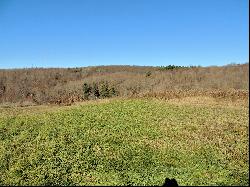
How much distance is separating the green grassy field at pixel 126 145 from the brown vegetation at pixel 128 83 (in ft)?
30.9

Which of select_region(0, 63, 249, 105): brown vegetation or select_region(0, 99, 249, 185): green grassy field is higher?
select_region(0, 63, 249, 105): brown vegetation

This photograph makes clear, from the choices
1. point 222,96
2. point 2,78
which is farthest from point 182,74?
point 2,78

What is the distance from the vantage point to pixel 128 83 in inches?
2891

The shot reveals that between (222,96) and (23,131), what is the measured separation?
19997mm

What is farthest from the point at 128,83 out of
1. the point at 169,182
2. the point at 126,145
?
the point at 169,182

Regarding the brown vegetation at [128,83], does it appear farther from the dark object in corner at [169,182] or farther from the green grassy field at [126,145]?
the dark object in corner at [169,182]

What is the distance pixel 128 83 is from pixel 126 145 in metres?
49.9

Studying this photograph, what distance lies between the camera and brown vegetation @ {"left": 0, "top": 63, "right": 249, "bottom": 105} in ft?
146

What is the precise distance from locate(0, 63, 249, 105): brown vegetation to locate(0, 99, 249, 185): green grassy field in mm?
9407

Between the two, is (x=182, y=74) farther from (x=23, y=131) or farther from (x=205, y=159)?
(x=205, y=159)

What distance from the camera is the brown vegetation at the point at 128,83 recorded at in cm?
4450

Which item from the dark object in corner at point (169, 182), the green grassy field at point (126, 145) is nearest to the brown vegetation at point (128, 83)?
the green grassy field at point (126, 145)

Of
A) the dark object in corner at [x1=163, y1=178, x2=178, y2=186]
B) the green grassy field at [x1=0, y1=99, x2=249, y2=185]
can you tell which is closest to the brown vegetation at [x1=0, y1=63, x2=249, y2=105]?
the green grassy field at [x1=0, y1=99, x2=249, y2=185]

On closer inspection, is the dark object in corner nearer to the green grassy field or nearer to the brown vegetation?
the green grassy field
